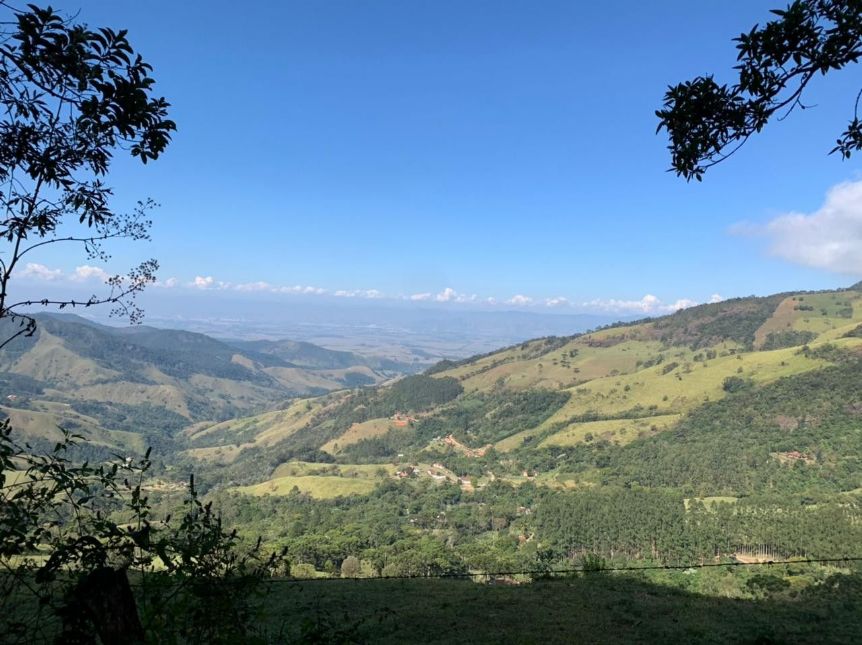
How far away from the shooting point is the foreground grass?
1248 cm

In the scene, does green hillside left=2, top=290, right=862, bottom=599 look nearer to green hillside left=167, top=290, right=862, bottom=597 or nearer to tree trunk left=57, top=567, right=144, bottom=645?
green hillside left=167, top=290, right=862, bottom=597

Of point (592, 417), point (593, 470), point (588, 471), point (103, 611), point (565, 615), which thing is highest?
point (103, 611)

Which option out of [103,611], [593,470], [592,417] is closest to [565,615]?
[103,611]

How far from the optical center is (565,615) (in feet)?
48.8

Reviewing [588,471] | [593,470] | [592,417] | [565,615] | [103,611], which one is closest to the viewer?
[103,611]

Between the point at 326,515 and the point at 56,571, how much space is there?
9422 centimetres

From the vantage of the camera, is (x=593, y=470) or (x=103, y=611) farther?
(x=593, y=470)

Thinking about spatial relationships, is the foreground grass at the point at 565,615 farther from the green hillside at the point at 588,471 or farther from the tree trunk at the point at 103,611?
the green hillside at the point at 588,471

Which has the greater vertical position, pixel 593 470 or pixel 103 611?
pixel 103 611

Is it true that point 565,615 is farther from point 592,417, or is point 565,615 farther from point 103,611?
point 592,417

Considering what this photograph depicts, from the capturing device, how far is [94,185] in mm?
4148

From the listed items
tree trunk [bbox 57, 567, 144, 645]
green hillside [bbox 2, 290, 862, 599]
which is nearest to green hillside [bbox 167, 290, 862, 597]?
green hillside [bbox 2, 290, 862, 599]

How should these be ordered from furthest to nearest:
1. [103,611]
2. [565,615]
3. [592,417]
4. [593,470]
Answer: [592,417], [593,470], [565,615], [103,611]

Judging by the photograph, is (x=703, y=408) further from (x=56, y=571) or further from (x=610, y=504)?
(x=56, y=571)
